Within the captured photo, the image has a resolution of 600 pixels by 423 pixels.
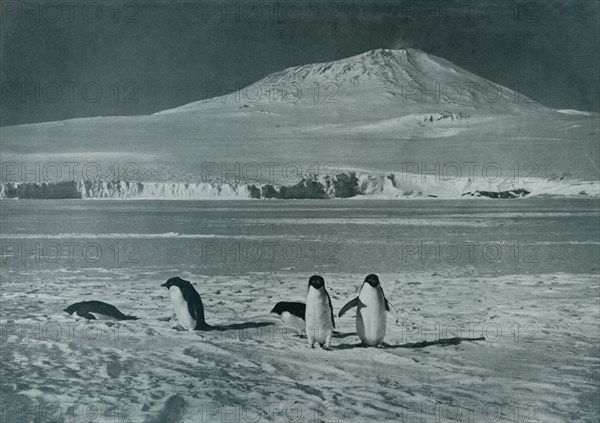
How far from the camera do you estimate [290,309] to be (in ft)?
15.6

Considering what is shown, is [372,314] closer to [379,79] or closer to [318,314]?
[318,314]

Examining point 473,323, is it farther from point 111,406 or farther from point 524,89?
point 111,406

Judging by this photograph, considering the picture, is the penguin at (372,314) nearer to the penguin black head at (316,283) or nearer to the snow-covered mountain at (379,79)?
the penguin black head at (316,283)

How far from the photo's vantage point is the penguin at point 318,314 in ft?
13.9

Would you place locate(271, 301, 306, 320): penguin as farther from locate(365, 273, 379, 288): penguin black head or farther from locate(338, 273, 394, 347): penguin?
locate(365, 273, 379, 288): penguin black head

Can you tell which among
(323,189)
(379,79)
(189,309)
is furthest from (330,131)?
(379,79)

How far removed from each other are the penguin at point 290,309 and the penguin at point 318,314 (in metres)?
0.41

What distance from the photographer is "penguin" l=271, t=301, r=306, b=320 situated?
15.5 feet

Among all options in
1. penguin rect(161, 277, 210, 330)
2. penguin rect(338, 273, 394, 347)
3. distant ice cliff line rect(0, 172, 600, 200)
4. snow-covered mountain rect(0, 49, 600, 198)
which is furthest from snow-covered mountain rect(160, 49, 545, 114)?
distant ice cliff line rect(0, 172, 600, 200)

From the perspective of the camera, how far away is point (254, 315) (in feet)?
16.9

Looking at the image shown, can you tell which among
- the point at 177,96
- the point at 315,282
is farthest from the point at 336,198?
the point at 315,282

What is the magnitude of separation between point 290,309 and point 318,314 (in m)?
0.54

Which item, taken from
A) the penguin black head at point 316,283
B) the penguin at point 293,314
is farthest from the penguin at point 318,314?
the penguin at point 293,314

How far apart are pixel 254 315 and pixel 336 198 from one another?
16027mm
